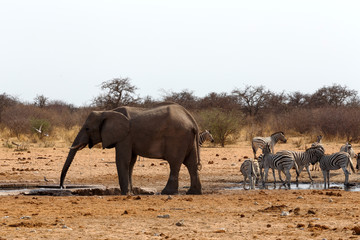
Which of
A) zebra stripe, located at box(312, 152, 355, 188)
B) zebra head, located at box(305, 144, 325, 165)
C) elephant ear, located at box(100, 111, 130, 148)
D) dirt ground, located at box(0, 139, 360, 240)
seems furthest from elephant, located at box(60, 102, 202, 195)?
zebra head, located at box(305, 144, 325, 165)

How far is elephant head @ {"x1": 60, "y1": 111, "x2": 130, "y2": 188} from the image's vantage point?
1280 cm

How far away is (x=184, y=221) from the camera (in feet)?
29.8

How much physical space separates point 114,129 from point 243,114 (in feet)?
78.3

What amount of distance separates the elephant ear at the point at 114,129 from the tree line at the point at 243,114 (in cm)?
1807

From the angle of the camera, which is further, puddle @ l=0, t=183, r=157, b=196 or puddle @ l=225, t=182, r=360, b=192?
puddle @ l=225, t=182, r=360, b=192

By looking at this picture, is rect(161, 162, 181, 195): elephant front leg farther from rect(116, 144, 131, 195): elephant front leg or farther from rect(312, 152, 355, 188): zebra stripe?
rect(312, 152, 355, 188): zebra stripe

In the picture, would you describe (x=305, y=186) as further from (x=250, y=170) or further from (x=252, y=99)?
(x=252, y=99)

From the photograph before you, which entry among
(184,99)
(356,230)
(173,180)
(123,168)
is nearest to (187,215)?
(356,230)

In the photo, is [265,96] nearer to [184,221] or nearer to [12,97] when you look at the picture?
[12,97]

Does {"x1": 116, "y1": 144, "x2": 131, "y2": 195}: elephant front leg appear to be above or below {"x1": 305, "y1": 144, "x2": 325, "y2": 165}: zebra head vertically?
below

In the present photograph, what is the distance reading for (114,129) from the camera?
41.9ft

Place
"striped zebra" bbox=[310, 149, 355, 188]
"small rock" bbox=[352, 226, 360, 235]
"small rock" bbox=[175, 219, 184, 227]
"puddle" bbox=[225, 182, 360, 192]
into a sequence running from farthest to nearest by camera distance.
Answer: "puddle" bbox=[225, 182, 360, 192], "striped zebra" bbox=[310, 149, 355, 188], "small rock" bbox=[175, 219, 184, 227], "small rock" bbox=[352, 226, 360, 235]

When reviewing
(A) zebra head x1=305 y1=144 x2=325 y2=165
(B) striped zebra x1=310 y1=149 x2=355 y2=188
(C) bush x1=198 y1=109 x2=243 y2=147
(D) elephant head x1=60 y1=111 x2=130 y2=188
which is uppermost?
(C) bush x1=198 y1=109 x2=243 y2=147

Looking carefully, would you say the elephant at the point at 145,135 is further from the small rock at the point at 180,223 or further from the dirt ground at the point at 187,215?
the small rock at the point at 180,223
